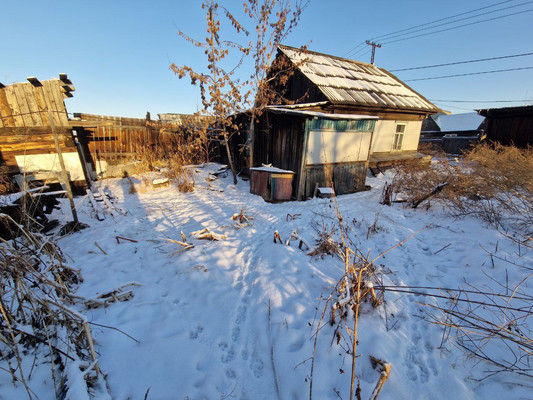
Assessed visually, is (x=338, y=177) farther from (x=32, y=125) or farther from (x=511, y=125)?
(x=511, y=125)

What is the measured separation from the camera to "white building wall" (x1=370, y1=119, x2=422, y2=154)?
11586mm

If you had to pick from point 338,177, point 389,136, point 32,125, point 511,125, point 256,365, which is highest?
point 511,125

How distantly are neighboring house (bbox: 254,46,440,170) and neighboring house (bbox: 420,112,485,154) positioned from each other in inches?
438

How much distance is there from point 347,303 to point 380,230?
9.42ft

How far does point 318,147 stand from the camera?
7363 millimetres

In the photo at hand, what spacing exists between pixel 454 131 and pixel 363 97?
61.4 ft

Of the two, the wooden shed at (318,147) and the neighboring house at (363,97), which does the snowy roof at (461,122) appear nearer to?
the neighboring house at (363,97)

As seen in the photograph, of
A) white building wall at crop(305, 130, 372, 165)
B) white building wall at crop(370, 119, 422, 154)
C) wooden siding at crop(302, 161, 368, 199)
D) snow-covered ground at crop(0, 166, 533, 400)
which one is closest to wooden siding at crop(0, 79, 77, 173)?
snow-covered ground at crop(0, 166, 533, 400)

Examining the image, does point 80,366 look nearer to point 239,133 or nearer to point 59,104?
point 59,104

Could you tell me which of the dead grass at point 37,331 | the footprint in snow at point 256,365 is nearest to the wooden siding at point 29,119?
the dead grass at point 37,331

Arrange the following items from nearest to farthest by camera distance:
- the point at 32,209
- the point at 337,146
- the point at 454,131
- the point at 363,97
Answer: the point at 32,209 < the point at 337,146 < the point at 363,97 < the point at 454,131

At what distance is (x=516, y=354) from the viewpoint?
Result: 6.31 ft

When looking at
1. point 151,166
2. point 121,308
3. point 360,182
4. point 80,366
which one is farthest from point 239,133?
point 80,366

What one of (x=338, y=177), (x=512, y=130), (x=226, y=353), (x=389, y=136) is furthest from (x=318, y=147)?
(x=512, y=130)
